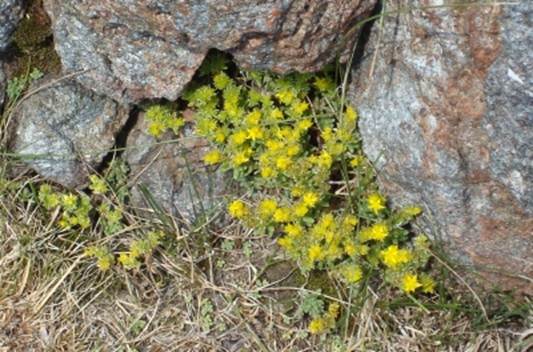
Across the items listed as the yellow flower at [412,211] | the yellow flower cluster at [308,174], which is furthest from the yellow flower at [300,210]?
the yellow flower at [412,211]

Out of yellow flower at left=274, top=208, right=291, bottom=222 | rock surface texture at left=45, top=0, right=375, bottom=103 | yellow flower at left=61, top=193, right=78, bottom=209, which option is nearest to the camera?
rock surface texture at left=45, top=0, right=375, bottom=103

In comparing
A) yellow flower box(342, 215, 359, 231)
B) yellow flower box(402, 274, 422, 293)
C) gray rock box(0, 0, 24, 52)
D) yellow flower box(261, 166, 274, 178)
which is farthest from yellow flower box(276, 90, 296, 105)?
gray rock box(0, 0, 24, 52)

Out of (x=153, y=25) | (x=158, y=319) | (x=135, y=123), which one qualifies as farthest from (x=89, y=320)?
(x=153, y=25)

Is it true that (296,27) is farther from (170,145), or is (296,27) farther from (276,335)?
(276,335)

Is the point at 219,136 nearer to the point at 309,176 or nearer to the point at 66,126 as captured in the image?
the point at 309,176

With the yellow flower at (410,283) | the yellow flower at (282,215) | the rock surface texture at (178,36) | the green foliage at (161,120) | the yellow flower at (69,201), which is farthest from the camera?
the yellow flower at (69,201)

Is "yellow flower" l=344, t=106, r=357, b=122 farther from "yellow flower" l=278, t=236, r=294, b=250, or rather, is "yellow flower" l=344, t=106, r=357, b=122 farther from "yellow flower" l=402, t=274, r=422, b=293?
"yellow flower" l=402, t=274, r=422, b=293

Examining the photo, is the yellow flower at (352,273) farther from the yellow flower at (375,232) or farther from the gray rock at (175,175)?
the gray rock at (175,175)
